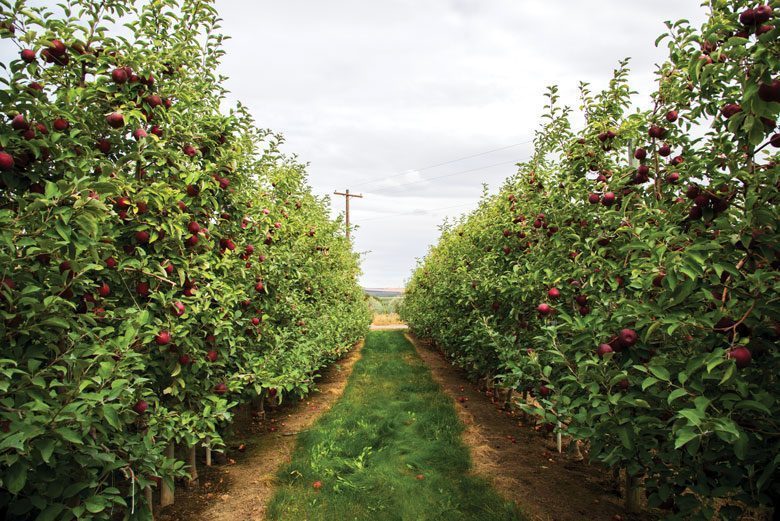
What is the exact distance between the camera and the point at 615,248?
3268 millimetres

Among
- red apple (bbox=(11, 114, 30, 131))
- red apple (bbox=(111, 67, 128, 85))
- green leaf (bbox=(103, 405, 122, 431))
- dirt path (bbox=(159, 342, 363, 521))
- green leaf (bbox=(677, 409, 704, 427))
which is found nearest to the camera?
green leaf (bbox=(677, 409, 704, 427))

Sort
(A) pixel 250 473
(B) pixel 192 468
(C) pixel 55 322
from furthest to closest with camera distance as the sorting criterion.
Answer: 1. (A) pixel 250 473
2. (B) pixel 192 468
3. (C) pixel 55 322

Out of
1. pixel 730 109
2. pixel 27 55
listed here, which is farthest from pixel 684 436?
pixel 27 55

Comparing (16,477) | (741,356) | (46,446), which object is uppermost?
(741,356)

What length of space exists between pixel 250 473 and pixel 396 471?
1664mm

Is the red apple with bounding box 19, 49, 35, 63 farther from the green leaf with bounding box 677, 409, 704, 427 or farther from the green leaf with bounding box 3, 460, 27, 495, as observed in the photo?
the green leaf with bounding box 677, 409, 704, 427

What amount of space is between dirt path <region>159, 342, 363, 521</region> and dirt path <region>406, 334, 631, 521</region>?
2.33 meters

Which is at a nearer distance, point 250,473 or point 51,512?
point 51,512

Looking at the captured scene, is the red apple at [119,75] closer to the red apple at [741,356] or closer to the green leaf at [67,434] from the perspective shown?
the green leaf at [67,434]

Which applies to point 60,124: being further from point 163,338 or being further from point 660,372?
point 660,372

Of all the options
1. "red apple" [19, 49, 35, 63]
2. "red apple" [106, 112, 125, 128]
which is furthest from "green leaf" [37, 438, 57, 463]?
"red apple" [19, 49, 35, 63]

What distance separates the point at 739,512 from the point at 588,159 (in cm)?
280

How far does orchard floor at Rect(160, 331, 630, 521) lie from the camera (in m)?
3.70

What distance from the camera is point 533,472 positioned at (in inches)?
173
